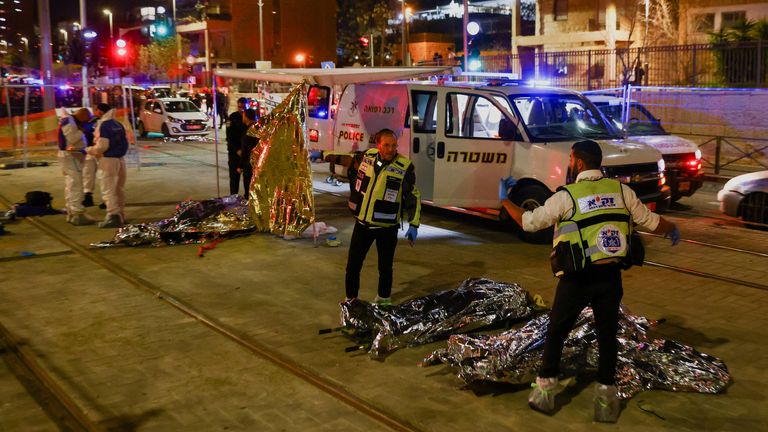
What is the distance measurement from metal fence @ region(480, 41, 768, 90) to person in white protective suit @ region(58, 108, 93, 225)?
1264 centimetres

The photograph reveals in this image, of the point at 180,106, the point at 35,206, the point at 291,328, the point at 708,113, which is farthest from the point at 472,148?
the point at 180,106

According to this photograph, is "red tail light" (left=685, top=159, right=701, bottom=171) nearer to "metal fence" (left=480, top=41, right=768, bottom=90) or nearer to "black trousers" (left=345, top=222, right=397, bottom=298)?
"metal fence" (left=480, top=41, right=768, bottom=90)

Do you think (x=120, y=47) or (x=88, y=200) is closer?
(x=88, y=200)

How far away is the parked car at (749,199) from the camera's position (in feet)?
37.3

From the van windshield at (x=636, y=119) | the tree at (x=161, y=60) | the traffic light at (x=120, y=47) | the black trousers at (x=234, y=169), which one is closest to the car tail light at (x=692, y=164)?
the van windshield at (x=636, y=119)

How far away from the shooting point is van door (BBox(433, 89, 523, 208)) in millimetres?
11078

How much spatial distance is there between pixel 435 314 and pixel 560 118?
539 centimetres

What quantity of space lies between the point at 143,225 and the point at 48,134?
614 inches

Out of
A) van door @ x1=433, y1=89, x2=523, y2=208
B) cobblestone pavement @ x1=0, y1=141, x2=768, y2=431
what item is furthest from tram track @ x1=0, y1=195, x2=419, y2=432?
van door @ x1=433, y1=89, x2=523, y2=208

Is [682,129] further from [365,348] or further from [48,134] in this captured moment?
[48,134]

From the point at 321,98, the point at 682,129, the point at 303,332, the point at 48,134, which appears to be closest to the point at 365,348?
the point at 303,332

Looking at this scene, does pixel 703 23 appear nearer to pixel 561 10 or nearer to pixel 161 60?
pixel 561 10

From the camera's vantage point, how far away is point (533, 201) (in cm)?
1077

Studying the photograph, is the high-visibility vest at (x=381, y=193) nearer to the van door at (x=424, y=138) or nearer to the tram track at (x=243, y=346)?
the tram track at (x=243, y=346)
